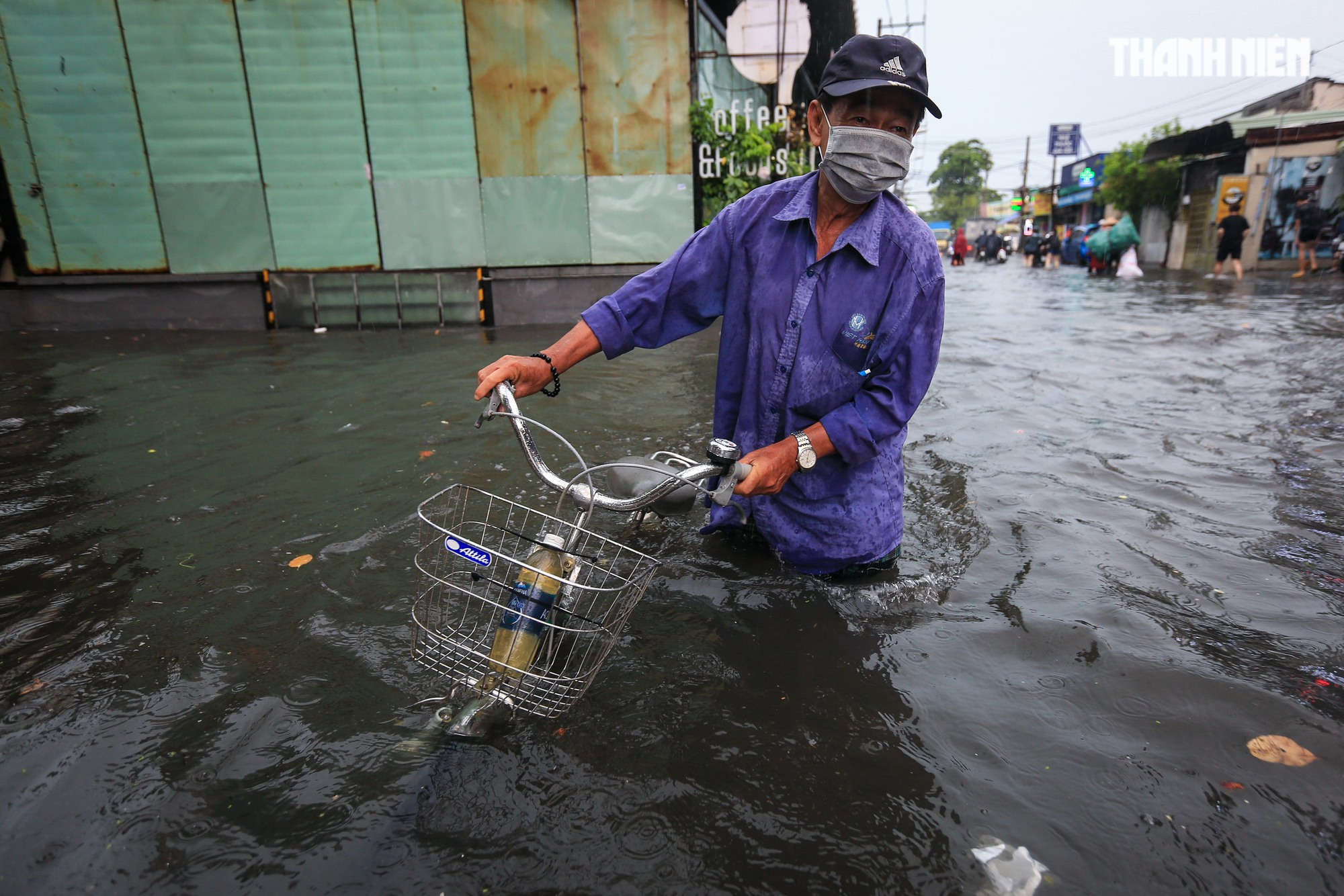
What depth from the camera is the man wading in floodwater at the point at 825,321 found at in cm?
236

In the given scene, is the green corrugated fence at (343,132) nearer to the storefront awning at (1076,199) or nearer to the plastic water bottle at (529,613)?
the plastic water bottle at (529,613)

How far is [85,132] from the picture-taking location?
426 inches

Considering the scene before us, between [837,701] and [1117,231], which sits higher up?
[1117,231]

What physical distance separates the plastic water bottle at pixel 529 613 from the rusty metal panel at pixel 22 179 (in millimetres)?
13122

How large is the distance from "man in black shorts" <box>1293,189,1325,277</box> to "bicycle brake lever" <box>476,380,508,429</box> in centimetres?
2466

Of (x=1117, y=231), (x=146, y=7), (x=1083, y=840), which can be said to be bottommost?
(x=1083, y=840)

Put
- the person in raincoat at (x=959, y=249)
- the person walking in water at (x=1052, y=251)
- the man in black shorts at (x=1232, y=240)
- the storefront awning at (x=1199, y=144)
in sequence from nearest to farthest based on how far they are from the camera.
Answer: the man in black shorts at (x=1232, y=240) < the storefront awning at (x=1199, y=144) < the person walking in water at (x=1052, y=251) < the person in raincoat at (x=959, y=249)

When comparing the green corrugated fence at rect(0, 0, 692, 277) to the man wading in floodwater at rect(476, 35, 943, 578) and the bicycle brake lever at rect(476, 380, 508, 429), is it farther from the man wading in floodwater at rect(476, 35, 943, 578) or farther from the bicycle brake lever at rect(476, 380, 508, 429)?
the bicycle brake lever at rect(476, 380, 508, 429)

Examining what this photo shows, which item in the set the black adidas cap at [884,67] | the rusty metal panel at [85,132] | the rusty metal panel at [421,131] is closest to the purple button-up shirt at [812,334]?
the black adidas cap at [884,67]

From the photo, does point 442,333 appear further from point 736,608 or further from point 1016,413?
point 736,608

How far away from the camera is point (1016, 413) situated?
6156 mm

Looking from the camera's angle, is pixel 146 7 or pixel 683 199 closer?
pixel 146 7

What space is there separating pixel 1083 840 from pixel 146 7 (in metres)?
14.1

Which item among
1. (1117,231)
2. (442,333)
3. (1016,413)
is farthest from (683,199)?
(1117,231)
